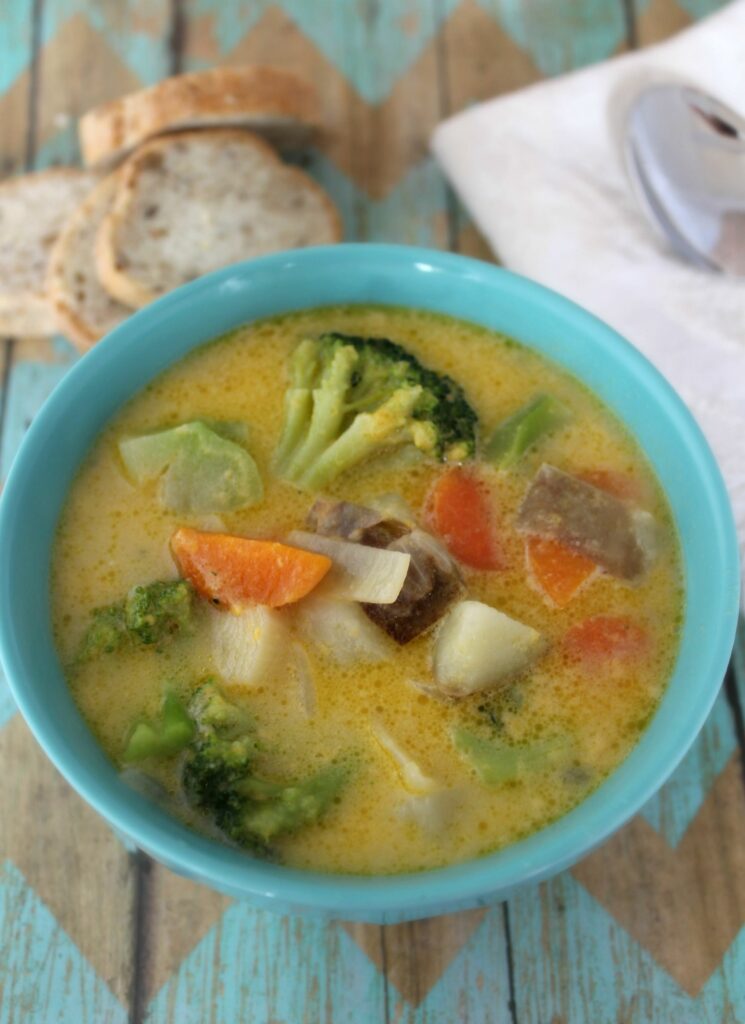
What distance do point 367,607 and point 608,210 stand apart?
167cm

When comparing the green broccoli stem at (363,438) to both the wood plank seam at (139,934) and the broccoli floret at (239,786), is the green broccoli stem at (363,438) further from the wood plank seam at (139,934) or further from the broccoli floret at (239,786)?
the wood plank seam at (139,934)

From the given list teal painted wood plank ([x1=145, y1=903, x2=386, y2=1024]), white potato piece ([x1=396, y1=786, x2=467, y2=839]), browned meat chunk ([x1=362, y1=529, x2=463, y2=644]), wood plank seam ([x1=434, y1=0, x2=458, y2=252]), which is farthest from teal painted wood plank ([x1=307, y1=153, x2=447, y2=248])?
teal painted wood plank ([x1=145, y1=903, x2=386, y2=1024])

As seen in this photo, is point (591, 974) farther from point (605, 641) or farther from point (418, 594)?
point (418, 594)

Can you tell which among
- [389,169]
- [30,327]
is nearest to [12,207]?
[30,327]

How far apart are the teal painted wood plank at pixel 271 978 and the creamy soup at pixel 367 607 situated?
1.55 feet

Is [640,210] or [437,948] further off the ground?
[640,210]

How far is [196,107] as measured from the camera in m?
3.51

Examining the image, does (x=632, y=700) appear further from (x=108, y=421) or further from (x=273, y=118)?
(x=273, y=118)

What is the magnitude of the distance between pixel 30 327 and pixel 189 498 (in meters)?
1.18

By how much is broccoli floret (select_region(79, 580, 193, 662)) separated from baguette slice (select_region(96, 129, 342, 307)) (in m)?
1.28

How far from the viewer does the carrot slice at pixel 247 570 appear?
237 centimetres

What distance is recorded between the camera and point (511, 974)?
253cm

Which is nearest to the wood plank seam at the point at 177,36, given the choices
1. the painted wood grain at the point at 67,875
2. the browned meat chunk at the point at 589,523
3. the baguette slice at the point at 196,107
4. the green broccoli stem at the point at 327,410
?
the baguette slice at the point at 196,107

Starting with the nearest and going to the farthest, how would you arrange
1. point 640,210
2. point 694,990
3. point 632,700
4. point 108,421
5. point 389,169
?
point 632,700
point 694,990
point 108,421
point 640,210
point 389,169
